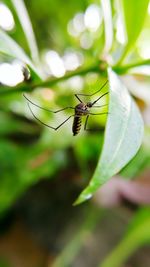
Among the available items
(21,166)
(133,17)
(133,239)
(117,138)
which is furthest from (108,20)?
(133,239)

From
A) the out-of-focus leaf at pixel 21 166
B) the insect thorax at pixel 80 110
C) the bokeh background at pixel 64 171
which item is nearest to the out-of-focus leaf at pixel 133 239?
the bokeh background at pixel 64 171

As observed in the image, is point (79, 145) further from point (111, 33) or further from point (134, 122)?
point (134, 122)

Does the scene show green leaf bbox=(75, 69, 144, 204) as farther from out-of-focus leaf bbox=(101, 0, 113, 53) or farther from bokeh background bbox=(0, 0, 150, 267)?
bokeh background bbox=(0, 0, 150, 267)

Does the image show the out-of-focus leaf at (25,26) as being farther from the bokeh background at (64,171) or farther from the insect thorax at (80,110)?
the insect thorax at (80,110)

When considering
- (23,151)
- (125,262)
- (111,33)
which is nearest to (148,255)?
(125,262)

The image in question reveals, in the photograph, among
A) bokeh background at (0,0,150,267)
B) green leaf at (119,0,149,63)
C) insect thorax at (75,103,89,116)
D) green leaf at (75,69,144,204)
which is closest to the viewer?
green leaf at (75,69,144,204)

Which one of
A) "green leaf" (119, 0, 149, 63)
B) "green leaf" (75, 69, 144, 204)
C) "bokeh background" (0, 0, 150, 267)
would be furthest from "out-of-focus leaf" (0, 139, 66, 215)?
"green leaf" (75, 69, 144, 204)

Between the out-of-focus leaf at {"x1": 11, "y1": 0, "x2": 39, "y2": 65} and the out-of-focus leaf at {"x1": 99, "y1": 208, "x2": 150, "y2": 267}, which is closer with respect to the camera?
the out-of-focus leaf at {"x1": 11, "y1": 0, "x2": 39, "y2": 65}
